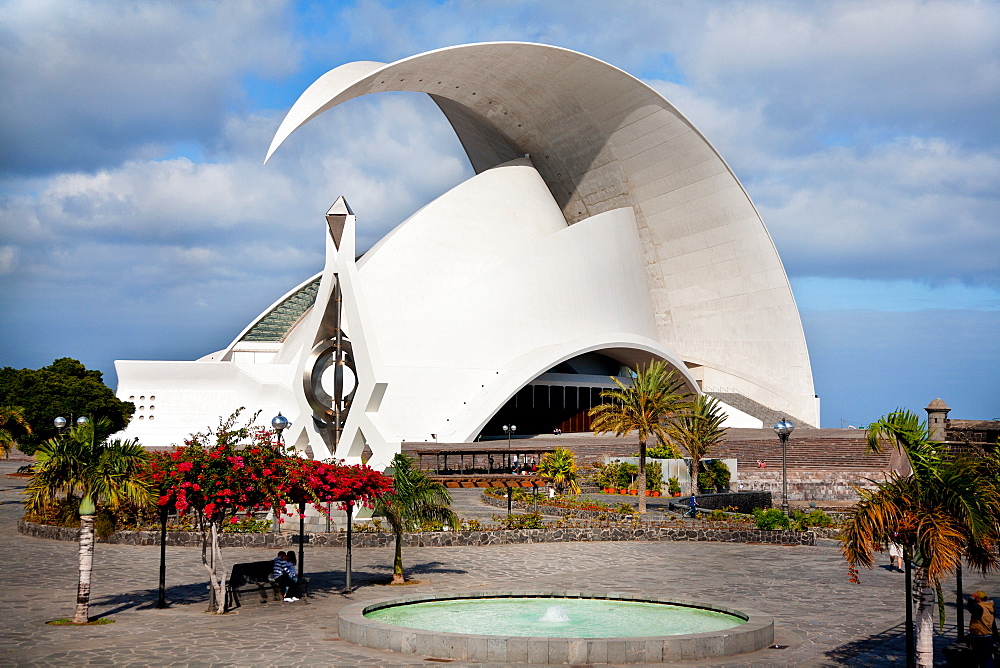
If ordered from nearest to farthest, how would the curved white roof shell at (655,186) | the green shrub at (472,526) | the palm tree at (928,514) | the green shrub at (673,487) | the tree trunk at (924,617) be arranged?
the palm tree at (928,514)
the tree trunk at (924,617)
the green shrub at (472,526)
the green shrub at (673,487)
the curved white roof shell at (655,186)

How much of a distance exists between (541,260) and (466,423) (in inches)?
328

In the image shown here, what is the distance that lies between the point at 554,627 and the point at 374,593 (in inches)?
113

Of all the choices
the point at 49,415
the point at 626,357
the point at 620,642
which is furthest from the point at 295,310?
the point at 620,642

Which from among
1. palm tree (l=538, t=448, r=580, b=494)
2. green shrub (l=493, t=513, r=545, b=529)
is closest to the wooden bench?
green shrub (l=493, t=513, r=545, b=529)

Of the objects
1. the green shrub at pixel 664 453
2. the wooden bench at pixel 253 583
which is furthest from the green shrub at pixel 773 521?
the green shrub at pixel 664 453

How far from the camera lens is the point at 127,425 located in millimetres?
39438

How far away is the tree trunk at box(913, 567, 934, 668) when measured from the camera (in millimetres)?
7605

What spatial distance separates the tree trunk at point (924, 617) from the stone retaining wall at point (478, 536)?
972cm

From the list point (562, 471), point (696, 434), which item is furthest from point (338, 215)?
point (696, 434)

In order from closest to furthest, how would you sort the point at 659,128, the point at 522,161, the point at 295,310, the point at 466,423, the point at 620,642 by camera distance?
1. the point at 620,642
2. the point at 466,423
3. the point at 659,128
4. the point at 522,161
5. the point at 295,310

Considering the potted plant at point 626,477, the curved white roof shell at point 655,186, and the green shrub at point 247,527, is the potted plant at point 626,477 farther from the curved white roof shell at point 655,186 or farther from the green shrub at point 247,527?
the curved white roof shell at point 655,186

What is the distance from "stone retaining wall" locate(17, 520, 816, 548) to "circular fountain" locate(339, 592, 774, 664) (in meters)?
5.17

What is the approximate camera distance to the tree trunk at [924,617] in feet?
25.0

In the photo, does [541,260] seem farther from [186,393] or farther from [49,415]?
[49,415]
